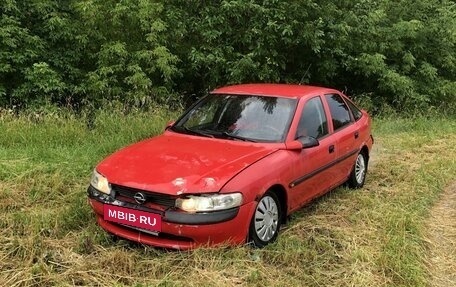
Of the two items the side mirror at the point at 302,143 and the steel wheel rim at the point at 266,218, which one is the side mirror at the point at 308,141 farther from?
the steel wheel rim at the point at 266,218

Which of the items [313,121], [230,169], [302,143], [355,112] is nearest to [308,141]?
[302,143]

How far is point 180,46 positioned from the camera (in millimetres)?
11383

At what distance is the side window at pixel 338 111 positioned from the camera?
5.96 m

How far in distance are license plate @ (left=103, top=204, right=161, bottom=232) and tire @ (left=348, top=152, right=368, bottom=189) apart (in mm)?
3053

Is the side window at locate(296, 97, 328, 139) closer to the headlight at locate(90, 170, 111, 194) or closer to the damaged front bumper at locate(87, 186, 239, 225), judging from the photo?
the damaged front bumper at locate(87, 186, 239, 225)

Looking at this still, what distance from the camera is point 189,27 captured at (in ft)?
36.6

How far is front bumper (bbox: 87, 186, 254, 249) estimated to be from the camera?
401cm

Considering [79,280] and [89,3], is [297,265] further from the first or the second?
[89,3]

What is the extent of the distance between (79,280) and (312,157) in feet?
8.30

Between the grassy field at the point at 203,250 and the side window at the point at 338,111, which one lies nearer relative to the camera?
the grassy field at the point at 203,250

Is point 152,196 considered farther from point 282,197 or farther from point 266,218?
point 282,197

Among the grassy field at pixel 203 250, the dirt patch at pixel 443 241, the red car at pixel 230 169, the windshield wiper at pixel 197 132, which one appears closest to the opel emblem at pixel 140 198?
the red car at pixel 230 169

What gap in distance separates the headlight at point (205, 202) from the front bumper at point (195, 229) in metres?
0.04

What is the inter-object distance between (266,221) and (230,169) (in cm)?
59
